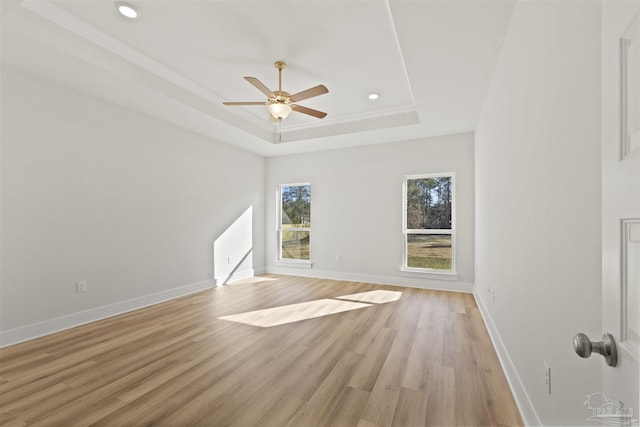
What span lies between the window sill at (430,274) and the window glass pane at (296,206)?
223 centimetres

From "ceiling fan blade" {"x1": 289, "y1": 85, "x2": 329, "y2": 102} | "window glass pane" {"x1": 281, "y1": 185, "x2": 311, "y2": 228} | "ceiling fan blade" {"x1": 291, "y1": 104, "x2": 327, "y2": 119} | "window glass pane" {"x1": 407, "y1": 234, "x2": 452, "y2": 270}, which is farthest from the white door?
"window glass pane" {"x1": 281, "y1": 185, "x2": 311, "y2": 228}

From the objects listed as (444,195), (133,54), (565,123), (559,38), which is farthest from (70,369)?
(444,195)

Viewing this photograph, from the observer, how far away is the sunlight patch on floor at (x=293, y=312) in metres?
3.22

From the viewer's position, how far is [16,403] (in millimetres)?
1787

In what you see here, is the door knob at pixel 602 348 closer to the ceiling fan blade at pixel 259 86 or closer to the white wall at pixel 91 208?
the ceiling fan blade at pixel 259 86

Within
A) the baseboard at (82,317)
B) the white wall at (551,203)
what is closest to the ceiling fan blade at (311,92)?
the white wall at (551,203)

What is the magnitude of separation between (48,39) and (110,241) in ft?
7.16

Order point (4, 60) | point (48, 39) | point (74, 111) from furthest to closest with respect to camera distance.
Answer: point (74, 111) → point (4, 60) → point (48, 39)

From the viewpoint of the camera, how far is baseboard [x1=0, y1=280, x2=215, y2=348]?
2.67 metres

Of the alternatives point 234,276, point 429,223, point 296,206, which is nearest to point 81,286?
point 234,276

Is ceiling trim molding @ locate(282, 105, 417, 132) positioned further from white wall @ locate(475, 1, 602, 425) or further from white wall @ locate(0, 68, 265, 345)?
white wall @ locate(475, 1, 602, 425)

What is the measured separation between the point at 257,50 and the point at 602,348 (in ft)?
10.6

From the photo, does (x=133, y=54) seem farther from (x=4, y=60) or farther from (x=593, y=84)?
(x=593, y=84)

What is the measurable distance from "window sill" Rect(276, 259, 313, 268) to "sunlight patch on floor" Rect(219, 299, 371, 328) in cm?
178
